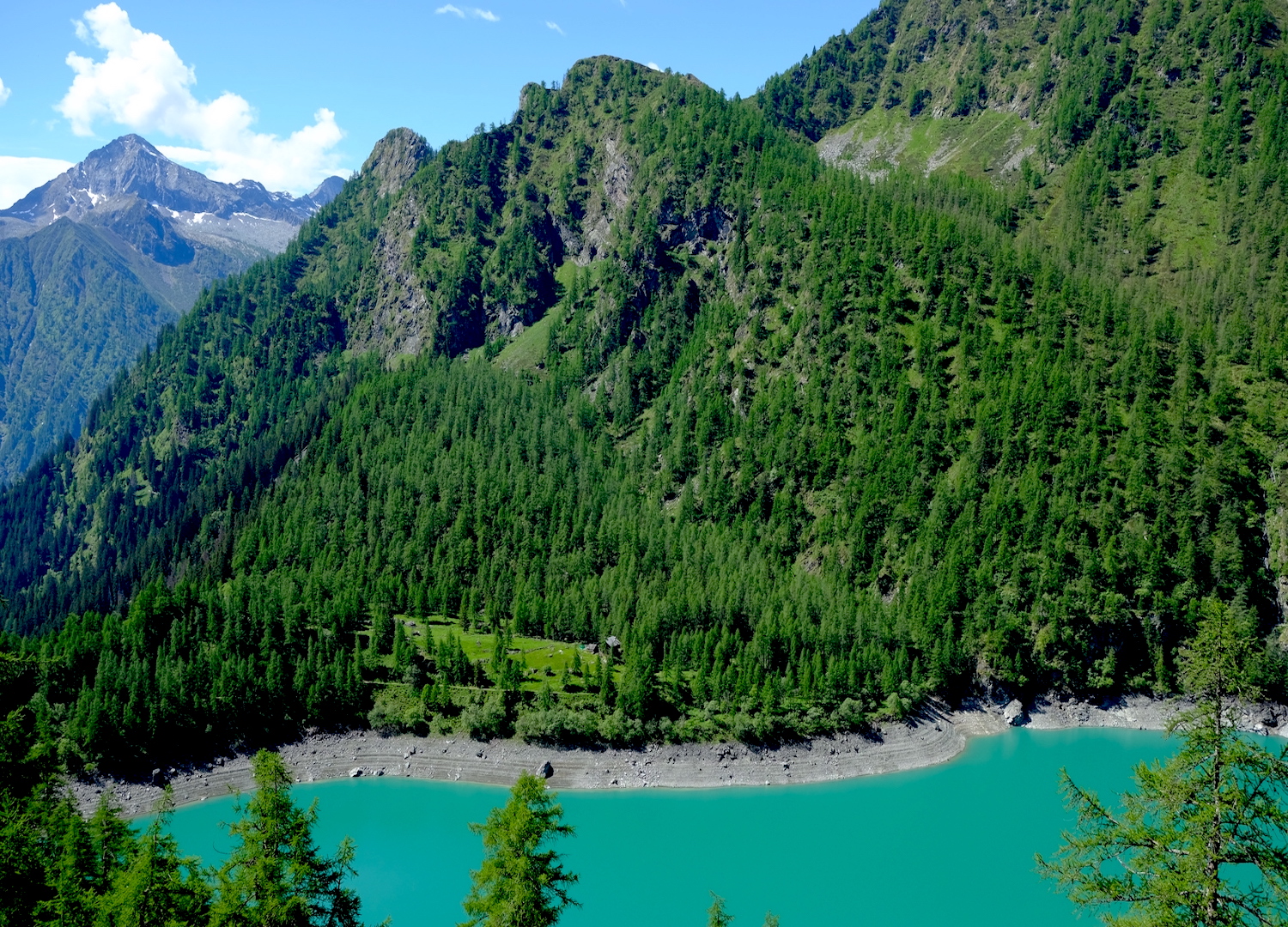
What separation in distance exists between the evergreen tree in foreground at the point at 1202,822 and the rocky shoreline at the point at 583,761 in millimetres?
71414

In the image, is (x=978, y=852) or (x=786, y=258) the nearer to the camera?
(x=978, y=852)

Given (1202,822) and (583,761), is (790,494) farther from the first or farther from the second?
(1202,822)

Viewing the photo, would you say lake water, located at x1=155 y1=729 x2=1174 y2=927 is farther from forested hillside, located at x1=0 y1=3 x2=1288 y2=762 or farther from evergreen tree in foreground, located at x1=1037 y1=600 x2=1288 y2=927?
evergreen tree in foreground, located at x1=1037 y1=600 x2=1288 y2=927

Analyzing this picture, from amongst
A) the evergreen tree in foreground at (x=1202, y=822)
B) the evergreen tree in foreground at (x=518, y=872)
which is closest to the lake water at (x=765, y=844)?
the evergreen tree in foreground at (x=518, y=872)

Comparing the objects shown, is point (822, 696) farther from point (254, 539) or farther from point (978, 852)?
point (254, 539)

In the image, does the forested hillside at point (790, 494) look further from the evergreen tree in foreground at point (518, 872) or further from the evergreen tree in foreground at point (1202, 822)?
the evergreen tree in foreground at point (1202, 822)

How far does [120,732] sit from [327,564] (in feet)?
176

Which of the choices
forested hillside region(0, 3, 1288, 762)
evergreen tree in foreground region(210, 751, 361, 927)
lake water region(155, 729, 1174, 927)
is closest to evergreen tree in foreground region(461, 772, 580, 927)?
evergreen tree in foreground region(210, 751, 361, 927)

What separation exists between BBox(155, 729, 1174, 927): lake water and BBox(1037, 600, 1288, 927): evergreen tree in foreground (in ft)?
171

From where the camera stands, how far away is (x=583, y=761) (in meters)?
87.2

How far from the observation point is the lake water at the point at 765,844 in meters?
65.8

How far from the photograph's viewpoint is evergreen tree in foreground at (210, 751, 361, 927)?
2514 cm

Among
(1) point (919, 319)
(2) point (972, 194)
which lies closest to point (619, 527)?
(1) point (919, 319)

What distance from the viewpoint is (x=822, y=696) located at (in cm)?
9500
